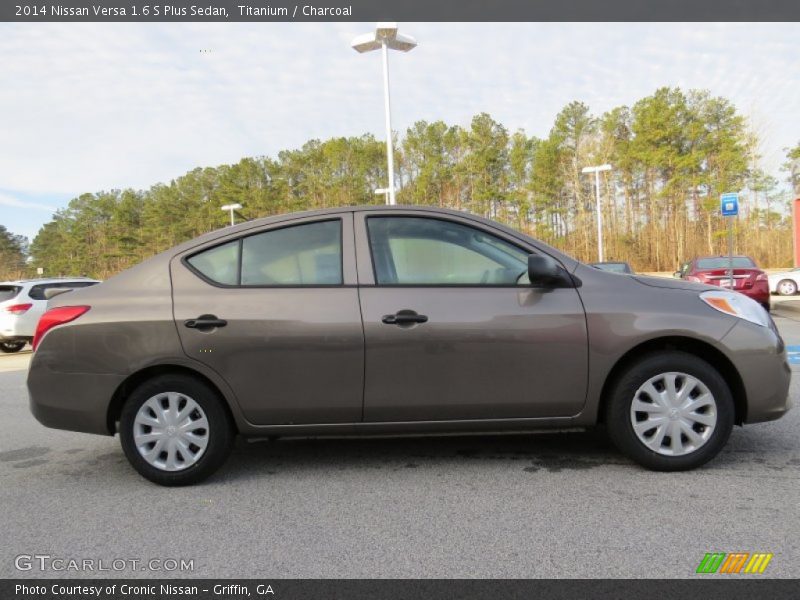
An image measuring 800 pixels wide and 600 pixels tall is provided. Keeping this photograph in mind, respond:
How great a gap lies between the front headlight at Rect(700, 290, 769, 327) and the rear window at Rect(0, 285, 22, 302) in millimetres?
13080

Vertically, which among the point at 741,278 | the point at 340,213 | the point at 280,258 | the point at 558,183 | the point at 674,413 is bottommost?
the point at 674,413

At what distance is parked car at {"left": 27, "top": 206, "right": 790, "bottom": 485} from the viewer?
3594 millimetres

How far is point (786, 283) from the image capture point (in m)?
20.6

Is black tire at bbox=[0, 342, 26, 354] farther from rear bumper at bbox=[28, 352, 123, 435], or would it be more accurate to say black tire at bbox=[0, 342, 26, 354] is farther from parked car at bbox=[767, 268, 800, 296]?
parked car at bbox=[767, 268, 800, 296]

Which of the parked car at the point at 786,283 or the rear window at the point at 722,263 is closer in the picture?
the rear window at the point at 722,263

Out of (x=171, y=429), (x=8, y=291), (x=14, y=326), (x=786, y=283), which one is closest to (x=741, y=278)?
(x=786, y=283)

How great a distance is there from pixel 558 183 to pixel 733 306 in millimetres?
46779

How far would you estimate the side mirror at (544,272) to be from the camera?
140 inches

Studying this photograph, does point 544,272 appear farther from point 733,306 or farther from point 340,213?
point 340,213

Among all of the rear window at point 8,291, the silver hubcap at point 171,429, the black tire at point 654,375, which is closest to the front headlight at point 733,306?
the black tire at point 654,375

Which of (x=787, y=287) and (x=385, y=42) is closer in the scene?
(x=385, y=42)

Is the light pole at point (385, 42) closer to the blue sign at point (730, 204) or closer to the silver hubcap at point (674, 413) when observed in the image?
the blue sign at point (730, 204)

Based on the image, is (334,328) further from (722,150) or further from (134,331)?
(722,150)
